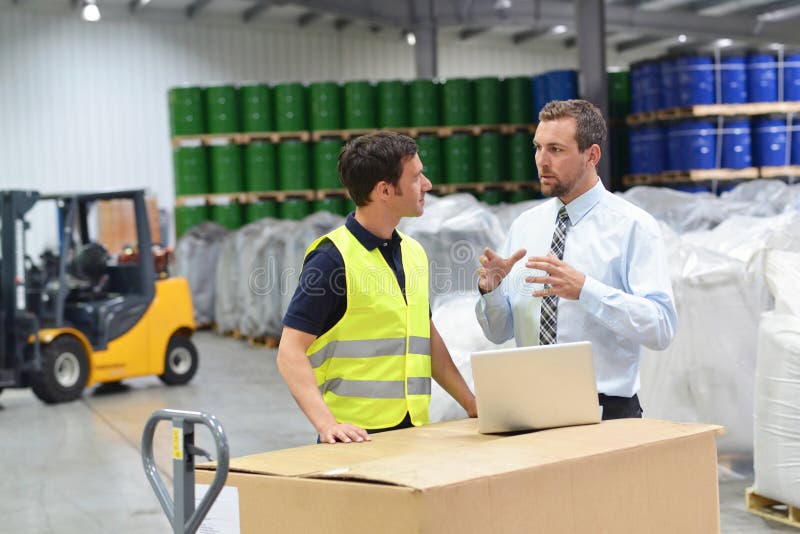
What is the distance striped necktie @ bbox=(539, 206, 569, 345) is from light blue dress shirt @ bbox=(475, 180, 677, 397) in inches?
0.5

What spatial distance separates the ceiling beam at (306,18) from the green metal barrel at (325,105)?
6869mm

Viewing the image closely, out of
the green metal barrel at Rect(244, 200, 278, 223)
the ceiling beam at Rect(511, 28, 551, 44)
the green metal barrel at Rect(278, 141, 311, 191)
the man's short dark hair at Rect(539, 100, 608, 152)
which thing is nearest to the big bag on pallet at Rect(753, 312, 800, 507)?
the man's short dark hair at Rect(539, 100, 608, 152)

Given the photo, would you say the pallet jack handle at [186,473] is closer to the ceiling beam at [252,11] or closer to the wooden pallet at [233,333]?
the wooden pallet at [233,333]

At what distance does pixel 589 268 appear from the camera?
2557 millimetres

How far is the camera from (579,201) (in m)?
2.62

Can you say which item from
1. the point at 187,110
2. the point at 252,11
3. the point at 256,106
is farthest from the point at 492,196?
the point at 252,11

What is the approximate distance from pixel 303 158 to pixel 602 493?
10.8m

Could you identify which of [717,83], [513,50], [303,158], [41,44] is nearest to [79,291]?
[303,158]

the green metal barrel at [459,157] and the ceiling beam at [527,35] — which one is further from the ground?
the ceiling beam at [527,35]

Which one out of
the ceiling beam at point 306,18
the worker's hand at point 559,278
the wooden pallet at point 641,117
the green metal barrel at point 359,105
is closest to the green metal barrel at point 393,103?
the green metal barrel at point 359,105

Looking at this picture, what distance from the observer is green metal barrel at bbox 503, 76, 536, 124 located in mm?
12289

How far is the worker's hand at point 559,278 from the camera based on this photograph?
2.31 metres

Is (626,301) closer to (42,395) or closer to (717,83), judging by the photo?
(42,395)

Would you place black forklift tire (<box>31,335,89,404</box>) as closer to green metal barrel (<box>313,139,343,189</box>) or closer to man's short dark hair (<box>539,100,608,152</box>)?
green metal barrel (<box>313,139,343,189</box>)
